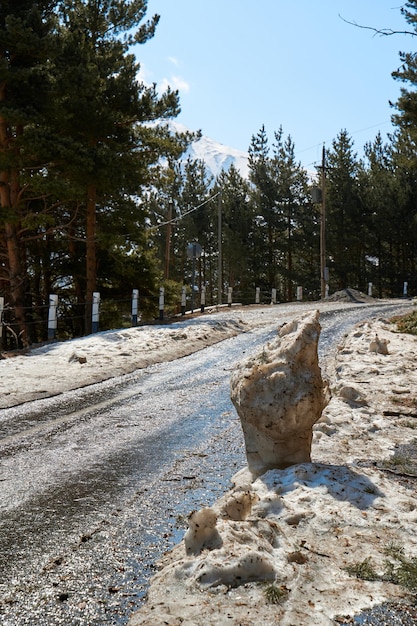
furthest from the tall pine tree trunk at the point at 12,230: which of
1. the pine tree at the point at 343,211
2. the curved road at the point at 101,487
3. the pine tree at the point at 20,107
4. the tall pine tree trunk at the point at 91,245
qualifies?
the pine tree at the point at 343,211

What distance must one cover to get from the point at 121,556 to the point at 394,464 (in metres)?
2.84

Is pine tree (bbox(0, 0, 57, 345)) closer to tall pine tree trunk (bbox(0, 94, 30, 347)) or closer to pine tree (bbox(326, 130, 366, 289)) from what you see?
tall pine tree trunk (bbox(0, 94, 30, 347))

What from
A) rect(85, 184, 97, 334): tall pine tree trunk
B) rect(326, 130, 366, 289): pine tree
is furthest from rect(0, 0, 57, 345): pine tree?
rect(326, 130, 366, 289): pine tree

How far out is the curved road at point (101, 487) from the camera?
3.19 meters

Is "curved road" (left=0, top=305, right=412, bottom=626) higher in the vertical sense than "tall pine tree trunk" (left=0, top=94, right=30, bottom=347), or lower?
lower

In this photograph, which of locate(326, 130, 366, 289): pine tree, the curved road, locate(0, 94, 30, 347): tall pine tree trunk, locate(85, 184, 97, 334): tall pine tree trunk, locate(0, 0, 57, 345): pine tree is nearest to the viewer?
the curved road

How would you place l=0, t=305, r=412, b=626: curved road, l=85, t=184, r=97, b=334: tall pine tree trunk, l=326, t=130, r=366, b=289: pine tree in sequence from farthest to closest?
l=326, t=130, r=366, b=289: pine tree → l=85, t=184, r=97, b=334: tall pine tree trunk → l=0, t=305, r=412, b=626: curved road

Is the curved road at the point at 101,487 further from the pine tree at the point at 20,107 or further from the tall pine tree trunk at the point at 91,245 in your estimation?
the tall pine tree trunk at the point at 91,245

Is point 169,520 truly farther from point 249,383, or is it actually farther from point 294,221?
point 294,221

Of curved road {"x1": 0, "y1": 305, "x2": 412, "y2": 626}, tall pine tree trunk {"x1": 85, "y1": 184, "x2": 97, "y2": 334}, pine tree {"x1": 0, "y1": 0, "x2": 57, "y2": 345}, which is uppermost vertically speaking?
pine tree {"x1": 0, "y1": 0, "x2": 57, "y2": 345}

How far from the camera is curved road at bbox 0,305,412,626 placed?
3188 mm

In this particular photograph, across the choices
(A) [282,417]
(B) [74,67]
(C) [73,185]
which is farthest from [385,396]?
(B) [74,67]

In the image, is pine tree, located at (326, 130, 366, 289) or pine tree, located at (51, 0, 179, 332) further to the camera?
pine tree, located at (326, 130, 366, 289)

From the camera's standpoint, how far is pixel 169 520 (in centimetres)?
423
